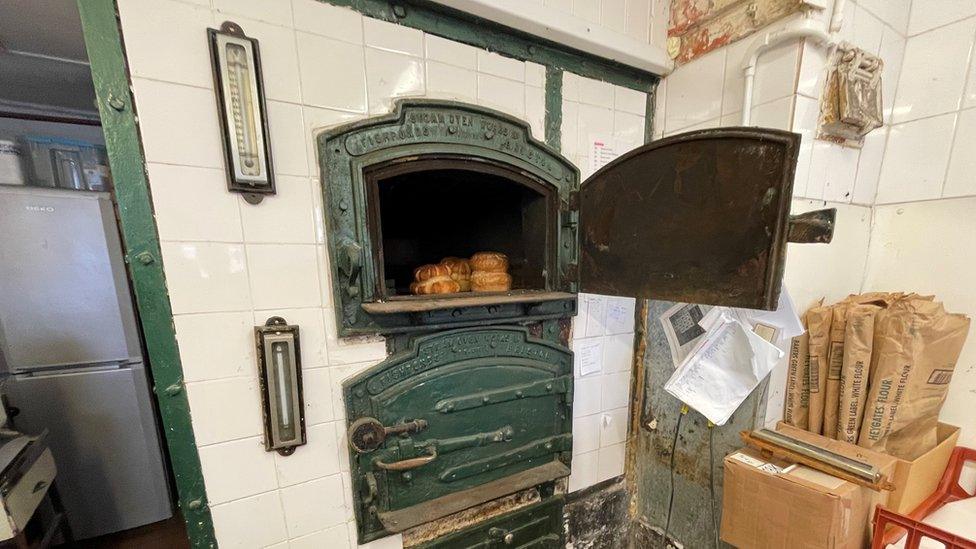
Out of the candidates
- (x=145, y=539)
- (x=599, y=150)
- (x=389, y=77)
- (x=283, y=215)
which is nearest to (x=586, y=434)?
(x=599, y=150)

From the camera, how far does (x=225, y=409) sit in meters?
0.80

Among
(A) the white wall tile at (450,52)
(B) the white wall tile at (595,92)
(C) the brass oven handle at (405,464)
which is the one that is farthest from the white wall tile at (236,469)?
(B) the white wall tile at (595,92)

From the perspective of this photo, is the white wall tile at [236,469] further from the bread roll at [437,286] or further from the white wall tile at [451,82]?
the white wall tile at [451,82]

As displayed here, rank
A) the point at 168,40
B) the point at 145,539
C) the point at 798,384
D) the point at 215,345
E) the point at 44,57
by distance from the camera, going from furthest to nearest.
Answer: the point at 145,539, the point at 44,57, the point at 798,384, the point at 215,345, the point at 168,40

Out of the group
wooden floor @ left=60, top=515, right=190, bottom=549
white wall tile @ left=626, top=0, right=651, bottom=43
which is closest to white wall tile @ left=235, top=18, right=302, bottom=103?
white wall tile @ left=626, top=0, right=651, bottom=43

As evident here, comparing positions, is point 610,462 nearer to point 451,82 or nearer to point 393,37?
point 451,82

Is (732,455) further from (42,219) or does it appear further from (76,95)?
(76,95)

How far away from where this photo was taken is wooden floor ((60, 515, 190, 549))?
1771mm

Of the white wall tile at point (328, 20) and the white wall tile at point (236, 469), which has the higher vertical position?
the white wall tile at point (328, 20)

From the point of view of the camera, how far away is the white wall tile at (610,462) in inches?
55.1

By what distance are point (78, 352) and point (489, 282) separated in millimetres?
2165

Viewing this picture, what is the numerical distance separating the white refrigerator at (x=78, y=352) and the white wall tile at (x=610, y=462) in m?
2.36

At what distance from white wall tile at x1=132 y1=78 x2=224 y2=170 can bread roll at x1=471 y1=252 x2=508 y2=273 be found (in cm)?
74

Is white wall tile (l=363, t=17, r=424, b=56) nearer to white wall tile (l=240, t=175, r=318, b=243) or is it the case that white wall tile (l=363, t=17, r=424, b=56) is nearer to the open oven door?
white wall tile (l=240, t=175, r=318, b=243)
